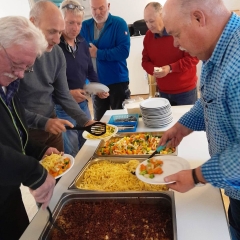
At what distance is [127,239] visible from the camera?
0.96 m

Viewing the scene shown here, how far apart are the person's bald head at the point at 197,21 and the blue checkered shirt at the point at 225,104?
0.04 metres

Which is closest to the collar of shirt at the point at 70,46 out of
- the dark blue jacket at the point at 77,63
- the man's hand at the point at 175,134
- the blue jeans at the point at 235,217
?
the dark blue jacket at the point at 77,63

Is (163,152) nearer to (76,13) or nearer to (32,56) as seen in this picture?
(32,56)

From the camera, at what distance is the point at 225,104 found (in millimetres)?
860

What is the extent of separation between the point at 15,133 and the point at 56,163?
255 millimetres

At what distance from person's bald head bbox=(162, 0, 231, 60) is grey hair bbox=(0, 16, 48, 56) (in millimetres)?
548

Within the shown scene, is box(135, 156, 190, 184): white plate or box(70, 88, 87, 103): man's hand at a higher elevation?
box(135, 156, 190, 184): white plate

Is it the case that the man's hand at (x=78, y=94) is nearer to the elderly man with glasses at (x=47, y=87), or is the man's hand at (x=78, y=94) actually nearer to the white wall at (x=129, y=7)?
the elderly man with glasses at (x=47, y=87)

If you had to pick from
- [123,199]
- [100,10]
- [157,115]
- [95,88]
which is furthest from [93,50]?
[123,199]

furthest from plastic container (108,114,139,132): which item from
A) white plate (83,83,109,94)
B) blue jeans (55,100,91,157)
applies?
blue jeans (55,100,91,157)

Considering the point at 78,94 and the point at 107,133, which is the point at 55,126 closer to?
the point at 107,133

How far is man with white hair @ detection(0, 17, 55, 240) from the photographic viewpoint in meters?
0.94

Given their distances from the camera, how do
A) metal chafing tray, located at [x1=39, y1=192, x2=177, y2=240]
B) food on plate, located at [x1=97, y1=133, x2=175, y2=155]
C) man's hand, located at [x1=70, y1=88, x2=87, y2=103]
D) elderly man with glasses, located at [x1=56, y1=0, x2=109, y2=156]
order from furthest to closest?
man's hand, located at [x1=70, y1=88, x2=87, y2=103], elderly man with glasses, located at [x1=56, y1=0, x2=109, y2=156], food on plate, located at [x1=97, y1=133, x2=175, y2=155], metal chafing tray, located at [x1=39, y1=192, x2=177, y2=240]

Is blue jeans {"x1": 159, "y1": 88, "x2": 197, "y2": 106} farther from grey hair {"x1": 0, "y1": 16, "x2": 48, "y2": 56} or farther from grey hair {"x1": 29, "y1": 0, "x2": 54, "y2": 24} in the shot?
grey hair {"x1": 0, "y1": 16, "x2": 48, "y2": 56}
